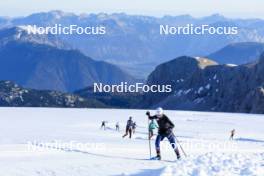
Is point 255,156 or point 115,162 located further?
point 115,162

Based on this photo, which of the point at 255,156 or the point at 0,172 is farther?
the point at 255,156

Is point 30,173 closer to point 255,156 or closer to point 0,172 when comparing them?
point 0,172

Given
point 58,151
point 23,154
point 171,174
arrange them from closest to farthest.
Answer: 1. point 171,174
2. point 23,154
3. point 58,151

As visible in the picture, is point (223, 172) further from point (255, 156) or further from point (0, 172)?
point (0, 172)

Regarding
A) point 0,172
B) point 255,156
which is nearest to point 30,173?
point 0,172

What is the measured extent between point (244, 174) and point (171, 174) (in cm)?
201

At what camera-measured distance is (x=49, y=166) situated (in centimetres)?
2086

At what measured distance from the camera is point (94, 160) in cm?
2333

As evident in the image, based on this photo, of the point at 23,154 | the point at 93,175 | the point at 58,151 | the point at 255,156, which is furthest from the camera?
the point at 58,151

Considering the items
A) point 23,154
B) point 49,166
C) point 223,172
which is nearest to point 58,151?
point 23,154

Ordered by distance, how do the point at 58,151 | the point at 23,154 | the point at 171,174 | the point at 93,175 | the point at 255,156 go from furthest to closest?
1. the point at 58,151
2. the point at 23,154
3. the point at 255,156
4. the point at 93,175
5. the point at 171,174

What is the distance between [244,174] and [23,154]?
11.1 metres

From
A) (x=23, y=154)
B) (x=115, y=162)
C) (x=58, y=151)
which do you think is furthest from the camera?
(x=58, y=151)

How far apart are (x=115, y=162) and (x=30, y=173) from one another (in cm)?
430
